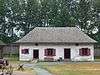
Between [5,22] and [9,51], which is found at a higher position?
[5,22]

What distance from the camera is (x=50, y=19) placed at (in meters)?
85.8

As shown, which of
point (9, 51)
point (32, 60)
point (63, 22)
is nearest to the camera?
point (32, 60)

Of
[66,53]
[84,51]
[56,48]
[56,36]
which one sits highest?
[56,36]

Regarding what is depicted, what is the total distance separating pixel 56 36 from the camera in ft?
210

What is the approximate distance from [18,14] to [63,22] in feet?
32.6

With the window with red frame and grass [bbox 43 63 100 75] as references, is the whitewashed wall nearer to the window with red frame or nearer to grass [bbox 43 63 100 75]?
the window with red frame

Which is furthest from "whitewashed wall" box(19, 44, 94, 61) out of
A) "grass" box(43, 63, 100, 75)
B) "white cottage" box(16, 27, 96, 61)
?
"grass" box(43, 63, 100, 75)

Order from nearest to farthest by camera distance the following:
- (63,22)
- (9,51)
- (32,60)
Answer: (32,60), (9,51), (63,22)

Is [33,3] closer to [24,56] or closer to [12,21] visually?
[12,21]

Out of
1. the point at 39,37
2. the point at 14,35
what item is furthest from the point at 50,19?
the point at 39,37

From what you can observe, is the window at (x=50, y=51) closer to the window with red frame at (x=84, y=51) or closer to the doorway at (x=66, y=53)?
the doorway at (x=66, y=53)

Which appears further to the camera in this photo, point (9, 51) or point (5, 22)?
point (5, 22)

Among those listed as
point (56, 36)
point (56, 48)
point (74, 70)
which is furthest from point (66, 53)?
point (74, 70)

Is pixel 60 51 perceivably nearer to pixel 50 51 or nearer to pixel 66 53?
pixel 66 53
